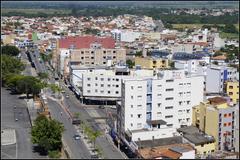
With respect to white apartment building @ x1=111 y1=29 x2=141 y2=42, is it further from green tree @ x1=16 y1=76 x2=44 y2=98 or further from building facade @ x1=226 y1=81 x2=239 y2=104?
building facade @ x1=226 y1=81 x2=239 y2=104

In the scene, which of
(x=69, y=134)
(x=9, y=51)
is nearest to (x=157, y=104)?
(x=69, y=134)

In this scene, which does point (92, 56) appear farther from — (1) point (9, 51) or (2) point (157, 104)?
(2) point (157, 104)

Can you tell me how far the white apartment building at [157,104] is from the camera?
855 cm

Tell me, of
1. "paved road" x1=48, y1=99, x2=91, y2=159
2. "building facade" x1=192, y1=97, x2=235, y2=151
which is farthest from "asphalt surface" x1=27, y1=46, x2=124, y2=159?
"building facade" x1=192, y1=97, x2=235, y2=151

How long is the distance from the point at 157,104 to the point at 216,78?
2992 mm

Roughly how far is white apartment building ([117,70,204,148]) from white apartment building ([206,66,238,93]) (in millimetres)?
2222

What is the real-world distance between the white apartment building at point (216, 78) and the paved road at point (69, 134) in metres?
3.11

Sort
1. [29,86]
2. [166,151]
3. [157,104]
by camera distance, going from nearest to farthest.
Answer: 1. [166,151]
2. [157,104]
3. [29,86]

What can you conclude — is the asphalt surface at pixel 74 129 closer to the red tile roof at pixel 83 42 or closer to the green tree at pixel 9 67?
the green tree at pixel 9 67

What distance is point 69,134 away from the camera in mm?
9609

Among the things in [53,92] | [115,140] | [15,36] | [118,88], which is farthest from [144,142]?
[15,36]

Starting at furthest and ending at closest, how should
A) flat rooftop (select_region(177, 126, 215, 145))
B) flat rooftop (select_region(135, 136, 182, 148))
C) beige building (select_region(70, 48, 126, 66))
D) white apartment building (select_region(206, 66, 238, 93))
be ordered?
1. beige building (select_region(70, 48, 126, 66))
2. white apartment building (select_region(206, 66, 238, 93))
3. flat rooftop (select_region(177, 126, 215, 145))
4. flat rooftop (select_region(135, 136, 182, 148))

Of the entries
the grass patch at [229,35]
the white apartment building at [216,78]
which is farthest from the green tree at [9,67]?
the grass patch at [229,35]

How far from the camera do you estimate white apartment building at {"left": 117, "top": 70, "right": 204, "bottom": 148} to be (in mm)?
8547
